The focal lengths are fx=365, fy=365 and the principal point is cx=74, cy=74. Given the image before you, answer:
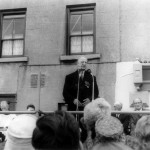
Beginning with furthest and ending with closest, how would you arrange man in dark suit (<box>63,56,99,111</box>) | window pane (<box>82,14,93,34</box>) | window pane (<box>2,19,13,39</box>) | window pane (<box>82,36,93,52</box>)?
window pane (<box>2,19,13,39</box>) < window pane (<box>82,14,93,34</box>) < window pane (<box>82,36,93,52</box>) < man in dark suit (<box>63,56,99,111</box>)

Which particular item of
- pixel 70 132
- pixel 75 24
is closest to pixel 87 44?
pixel 75 24

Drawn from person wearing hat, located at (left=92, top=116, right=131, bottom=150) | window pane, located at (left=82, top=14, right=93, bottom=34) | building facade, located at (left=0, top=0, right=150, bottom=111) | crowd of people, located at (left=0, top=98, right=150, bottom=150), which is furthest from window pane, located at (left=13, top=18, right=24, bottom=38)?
person wearing hat, located at (left=92, top=116, right=131, bottom=150)

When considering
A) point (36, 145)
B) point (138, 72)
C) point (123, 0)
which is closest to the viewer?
point (36, 145)

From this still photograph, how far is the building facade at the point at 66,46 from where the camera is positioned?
984cm

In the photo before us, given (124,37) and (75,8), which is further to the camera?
(75,8)

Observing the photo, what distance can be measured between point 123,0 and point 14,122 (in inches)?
313

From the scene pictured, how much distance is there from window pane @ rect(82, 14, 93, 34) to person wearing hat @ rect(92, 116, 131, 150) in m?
7.91

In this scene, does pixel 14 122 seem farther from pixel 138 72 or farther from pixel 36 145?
pixel 138 72

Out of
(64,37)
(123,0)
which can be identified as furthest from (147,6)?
(64,37)

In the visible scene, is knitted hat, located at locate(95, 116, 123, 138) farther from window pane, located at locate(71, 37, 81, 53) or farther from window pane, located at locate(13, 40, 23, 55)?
window pane, located at locate(13, 40, 23, 55)

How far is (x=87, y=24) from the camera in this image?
1059 cm

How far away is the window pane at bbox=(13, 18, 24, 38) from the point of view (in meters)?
11.0

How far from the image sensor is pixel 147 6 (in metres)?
10.0

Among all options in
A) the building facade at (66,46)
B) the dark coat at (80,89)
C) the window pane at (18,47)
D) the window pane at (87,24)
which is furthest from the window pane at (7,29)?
the dark coat at (80,89)
